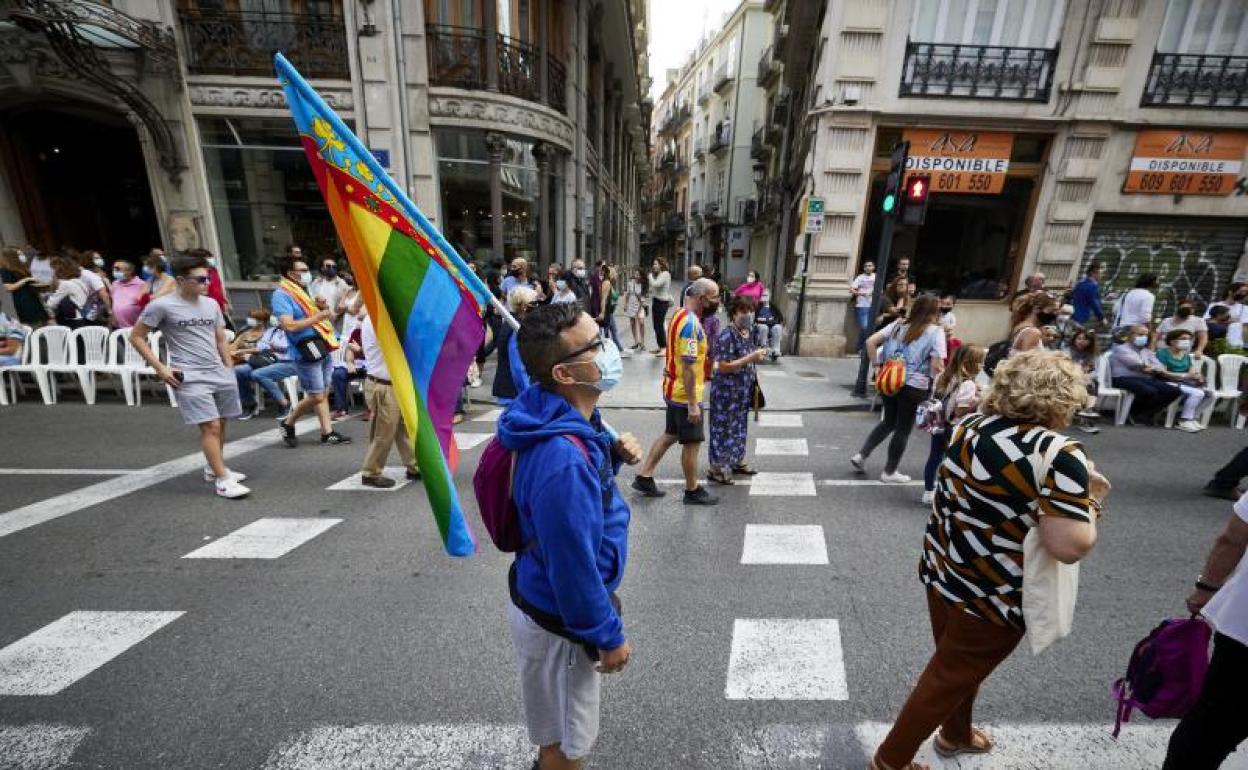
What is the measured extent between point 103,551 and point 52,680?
1501 mm

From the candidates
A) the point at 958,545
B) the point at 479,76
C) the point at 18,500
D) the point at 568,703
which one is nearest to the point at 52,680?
the point at 568,703

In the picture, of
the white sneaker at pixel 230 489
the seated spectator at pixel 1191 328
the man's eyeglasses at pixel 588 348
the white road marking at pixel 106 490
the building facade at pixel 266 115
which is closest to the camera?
the man's eyeglasses at pixel 588 348

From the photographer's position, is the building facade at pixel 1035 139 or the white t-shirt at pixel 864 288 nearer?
the building facade at pixel 1035 139

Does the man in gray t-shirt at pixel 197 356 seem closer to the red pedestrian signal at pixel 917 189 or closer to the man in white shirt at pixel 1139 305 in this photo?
the red pedestrian signal at pixel 917 189

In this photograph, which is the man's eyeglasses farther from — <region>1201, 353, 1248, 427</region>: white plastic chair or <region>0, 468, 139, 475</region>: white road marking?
<region>1201, 353, 1248, 427</region>: white plastic chair

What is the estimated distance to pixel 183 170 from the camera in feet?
38.0

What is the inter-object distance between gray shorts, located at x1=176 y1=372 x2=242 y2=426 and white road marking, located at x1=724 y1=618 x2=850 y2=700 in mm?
4570

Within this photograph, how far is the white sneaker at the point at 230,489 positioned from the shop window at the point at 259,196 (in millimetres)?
9722

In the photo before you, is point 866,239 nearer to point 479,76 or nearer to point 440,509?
point 479,76

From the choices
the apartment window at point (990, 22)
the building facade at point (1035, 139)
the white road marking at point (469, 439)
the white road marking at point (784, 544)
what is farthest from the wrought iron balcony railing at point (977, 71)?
the white road marking at point (469, 439)

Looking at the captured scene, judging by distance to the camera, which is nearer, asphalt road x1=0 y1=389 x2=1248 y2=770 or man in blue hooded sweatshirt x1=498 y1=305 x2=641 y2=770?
man in blue hooded sweatshirt x1=498 y1=305 x2=641 y2=770

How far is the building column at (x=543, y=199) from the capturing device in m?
13.1

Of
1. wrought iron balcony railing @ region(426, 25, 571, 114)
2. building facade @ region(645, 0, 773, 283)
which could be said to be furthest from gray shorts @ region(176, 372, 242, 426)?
building facade @ region(645, 0, 773, 283)

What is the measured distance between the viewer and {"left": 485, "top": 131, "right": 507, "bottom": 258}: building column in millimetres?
11875
